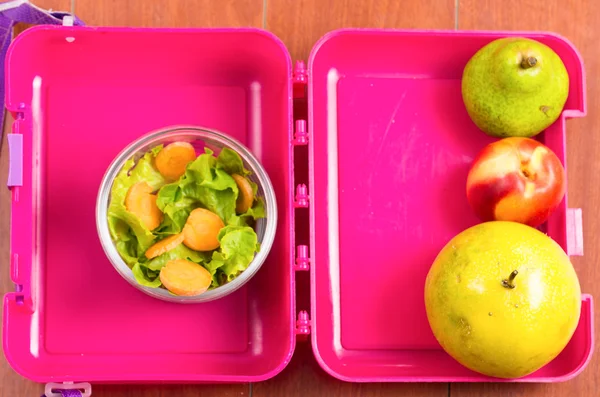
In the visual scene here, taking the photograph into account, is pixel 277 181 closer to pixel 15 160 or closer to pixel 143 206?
pixel 143 206

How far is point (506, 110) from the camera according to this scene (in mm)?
707

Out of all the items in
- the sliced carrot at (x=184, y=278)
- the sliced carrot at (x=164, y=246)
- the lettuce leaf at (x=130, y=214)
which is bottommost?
the sliced carrot at (x=184, y=278)

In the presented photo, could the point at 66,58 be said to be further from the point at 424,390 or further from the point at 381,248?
the point at 424,390

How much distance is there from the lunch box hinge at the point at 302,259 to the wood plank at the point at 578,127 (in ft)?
0.80

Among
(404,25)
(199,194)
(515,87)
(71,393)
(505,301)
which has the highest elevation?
(404,25)

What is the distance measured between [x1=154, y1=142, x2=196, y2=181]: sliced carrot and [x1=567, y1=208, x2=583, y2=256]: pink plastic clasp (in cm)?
41

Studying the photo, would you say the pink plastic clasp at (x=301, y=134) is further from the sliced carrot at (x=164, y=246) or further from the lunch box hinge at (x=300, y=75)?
the sliced carrot at (x=164, y=246)

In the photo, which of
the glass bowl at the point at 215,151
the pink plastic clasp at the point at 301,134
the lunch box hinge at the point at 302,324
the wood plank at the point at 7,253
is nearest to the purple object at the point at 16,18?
the wood plank at the point at 7,253

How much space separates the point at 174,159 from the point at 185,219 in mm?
66

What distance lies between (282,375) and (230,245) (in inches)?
7.5

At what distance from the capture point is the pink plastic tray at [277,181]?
2.42 feet

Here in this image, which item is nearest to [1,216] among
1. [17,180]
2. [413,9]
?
[17,180]

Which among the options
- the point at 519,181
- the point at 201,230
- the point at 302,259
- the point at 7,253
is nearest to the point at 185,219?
the point at 201,230

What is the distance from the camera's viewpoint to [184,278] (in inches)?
26.4
